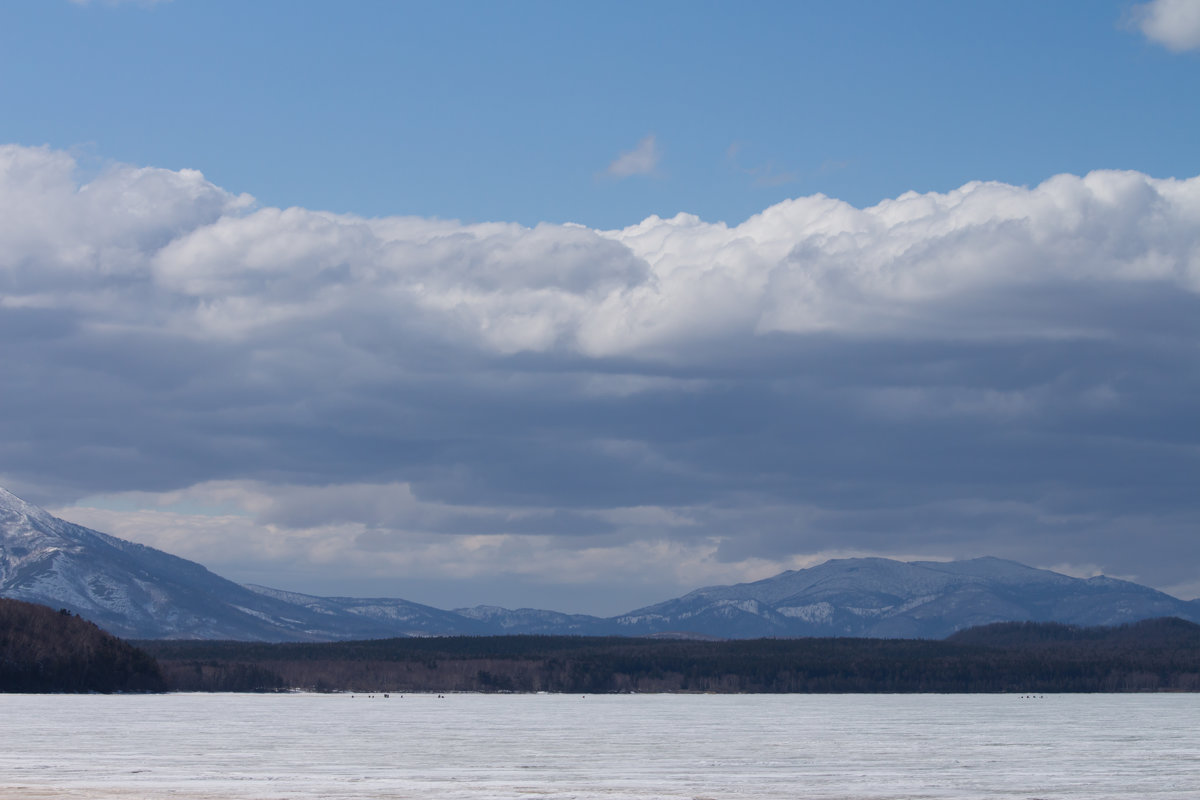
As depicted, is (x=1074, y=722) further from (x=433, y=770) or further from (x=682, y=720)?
(x=433, y=770)

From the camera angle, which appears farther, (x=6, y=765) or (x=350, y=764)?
(x=350, y=764)

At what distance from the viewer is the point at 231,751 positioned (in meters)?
90.2

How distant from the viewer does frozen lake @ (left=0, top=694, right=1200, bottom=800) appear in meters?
59.7

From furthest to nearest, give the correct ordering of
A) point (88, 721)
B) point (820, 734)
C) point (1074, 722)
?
point (1074, 722)
point (88, 721)
point (820, 734)

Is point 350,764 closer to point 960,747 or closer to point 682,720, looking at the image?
point 960,747

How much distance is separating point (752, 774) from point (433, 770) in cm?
1623

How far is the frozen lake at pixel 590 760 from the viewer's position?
5972 cm

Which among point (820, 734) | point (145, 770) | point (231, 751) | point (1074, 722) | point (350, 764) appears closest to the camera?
point (145, 770)

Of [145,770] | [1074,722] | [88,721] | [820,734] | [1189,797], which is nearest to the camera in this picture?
[1189,797]

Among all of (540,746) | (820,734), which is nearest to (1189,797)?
(540,746)

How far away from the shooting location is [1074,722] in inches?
6206

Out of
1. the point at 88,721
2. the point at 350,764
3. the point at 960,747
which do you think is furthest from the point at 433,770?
the point at 88,721

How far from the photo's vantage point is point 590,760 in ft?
273

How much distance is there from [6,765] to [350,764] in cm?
1743
